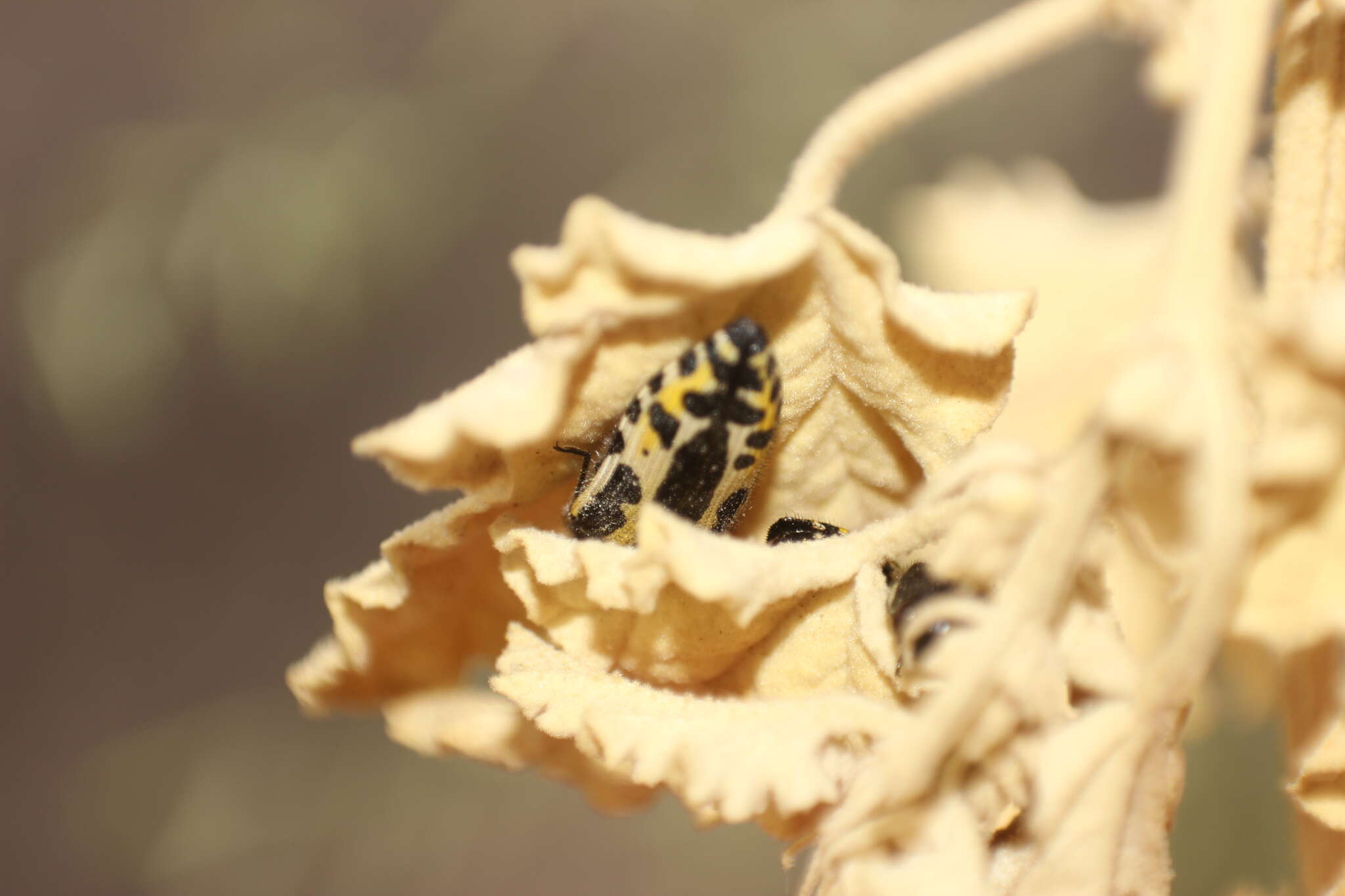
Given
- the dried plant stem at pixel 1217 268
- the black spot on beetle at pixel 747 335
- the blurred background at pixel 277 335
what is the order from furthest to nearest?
the blurred background at pixel 277 335
the black spot on beetle at pixel 747 335
the dried plant stem at pixel 1217 268

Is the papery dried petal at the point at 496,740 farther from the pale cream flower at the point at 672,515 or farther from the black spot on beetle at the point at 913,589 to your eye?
the black spot on beetle at the point at 913,589

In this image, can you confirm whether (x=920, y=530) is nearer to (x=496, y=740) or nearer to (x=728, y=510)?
(x=728, y=510)

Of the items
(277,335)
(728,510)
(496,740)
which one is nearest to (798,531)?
(728,510)

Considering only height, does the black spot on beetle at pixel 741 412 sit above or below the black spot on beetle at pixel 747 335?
below

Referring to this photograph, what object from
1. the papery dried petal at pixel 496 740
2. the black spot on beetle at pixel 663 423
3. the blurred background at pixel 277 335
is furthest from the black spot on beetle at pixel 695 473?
the blurred background at pixel 277 335

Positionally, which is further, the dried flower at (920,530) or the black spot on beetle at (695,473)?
the black spot on beetle at (695,473)
